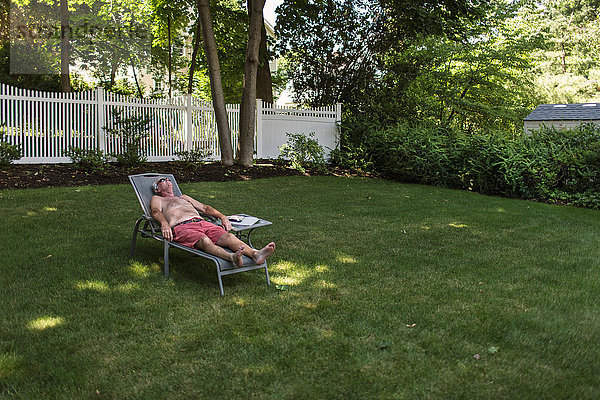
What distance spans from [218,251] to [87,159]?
7.49 m

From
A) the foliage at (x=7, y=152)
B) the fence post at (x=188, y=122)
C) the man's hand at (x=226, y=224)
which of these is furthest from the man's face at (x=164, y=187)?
the fence post at (x=188, y=122)

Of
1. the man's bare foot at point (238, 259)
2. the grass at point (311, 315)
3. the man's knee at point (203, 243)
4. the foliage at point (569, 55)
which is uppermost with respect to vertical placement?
the foliage at point (569, 55)

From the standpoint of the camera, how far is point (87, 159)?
10.7 meters

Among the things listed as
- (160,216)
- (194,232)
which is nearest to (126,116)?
(160,216)

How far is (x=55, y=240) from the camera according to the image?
231 inches

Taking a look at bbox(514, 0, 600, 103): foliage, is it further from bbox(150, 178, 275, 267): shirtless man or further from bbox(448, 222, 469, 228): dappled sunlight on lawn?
bbox(150, 178, 275, 267): shirtless man

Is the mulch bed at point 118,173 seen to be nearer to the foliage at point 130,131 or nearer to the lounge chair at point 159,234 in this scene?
the foliage at point 130,131

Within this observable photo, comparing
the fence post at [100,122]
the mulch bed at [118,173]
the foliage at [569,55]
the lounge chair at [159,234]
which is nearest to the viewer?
the lounge chair at [159,234]

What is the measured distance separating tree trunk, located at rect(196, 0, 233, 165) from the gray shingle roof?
14131 mm

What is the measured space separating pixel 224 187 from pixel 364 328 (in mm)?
6954

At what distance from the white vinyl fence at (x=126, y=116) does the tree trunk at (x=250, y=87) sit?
1.26m

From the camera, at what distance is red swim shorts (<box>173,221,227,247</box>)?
188 inches

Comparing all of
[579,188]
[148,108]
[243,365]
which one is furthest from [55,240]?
[579,188]

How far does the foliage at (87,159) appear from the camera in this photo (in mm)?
10688
